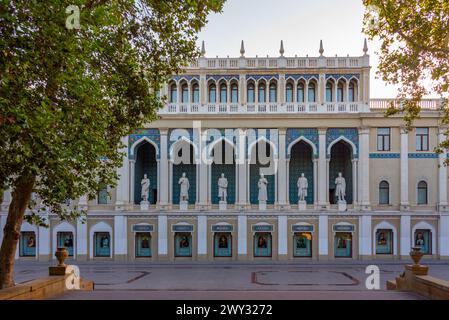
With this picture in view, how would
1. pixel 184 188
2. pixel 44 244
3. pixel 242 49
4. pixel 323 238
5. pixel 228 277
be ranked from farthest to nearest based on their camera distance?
pixel 242 49 < pixel 184 188 < pixel 44 244 < pixel 323 238 < pixel 228 277

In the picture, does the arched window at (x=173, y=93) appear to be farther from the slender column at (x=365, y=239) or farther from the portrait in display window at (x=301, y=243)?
the slender column at (x=365, y=239)

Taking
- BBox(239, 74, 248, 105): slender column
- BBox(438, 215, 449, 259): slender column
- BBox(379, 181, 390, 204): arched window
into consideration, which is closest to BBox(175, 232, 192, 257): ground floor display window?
BBox(239, 74, 248, 105): slender column

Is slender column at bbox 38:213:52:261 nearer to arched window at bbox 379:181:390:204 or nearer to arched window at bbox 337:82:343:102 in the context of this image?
arched window at bbox 337:82:343:102

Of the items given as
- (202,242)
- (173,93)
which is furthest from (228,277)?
(173,93)

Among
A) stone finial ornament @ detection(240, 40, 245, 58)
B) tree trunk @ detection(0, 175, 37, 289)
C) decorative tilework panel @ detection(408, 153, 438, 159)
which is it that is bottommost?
tree trunk @ detection(0, 175, 37, 289)

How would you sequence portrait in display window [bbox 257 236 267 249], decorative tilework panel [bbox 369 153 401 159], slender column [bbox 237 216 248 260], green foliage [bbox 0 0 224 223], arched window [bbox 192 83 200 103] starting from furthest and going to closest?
1. arched window [bbox 192 83 200 103]
2. decorative tilework panel [bbox 369 153 401 159]
3. portrait in display window [bbox 257 236 267 249]
4. slender column [bbox 237 216 248 260]
5. green foliage [bbox 0 0 224 223]

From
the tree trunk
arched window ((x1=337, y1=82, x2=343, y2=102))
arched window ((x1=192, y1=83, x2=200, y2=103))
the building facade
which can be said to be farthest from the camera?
arched window ((x1=192, y1=83, x2=200, y2=103))

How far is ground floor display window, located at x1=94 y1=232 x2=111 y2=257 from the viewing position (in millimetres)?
31688

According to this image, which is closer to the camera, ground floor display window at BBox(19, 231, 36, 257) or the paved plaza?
the paved plaza

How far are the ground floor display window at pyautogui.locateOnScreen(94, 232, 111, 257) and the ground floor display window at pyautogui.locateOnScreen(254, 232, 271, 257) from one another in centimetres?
1118

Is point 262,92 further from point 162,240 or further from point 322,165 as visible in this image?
point 162,240

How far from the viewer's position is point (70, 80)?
10.1 m

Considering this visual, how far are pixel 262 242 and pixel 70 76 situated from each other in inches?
943
